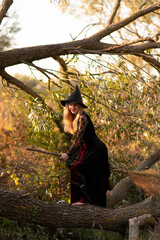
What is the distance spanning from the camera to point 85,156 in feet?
16.4

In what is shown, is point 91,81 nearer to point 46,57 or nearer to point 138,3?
point 46,57

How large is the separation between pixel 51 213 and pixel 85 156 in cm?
95

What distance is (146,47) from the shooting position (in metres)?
7.63

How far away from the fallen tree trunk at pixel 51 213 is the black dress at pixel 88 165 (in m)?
0.22

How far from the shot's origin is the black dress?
16.2 ft

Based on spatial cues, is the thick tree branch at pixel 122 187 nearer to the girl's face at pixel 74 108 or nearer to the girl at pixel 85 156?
the girl at pixel 85 156

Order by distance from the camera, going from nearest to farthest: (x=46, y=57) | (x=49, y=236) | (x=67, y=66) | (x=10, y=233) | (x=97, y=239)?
(x=10, y=233), (x=49, y=236), (x=97, y=239), (x=46, y=57), (x=67, y=66)

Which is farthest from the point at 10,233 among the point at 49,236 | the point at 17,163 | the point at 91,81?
the point at 91,81

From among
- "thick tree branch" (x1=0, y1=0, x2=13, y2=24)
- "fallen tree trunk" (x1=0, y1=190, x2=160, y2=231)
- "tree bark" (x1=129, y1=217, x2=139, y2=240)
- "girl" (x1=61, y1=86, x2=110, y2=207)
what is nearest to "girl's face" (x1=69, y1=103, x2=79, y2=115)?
"girl" (x1=61, y1=86, x2=110, y2=207)

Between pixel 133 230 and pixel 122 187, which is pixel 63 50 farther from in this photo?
pixel 133 230

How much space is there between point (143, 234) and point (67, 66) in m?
4.07

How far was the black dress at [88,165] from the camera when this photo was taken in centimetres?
494

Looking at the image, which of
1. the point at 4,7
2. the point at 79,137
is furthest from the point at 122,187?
the point at 4,7

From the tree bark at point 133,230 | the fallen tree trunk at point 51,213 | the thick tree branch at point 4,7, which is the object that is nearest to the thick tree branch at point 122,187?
the fallen tree trunk at point 51,213
